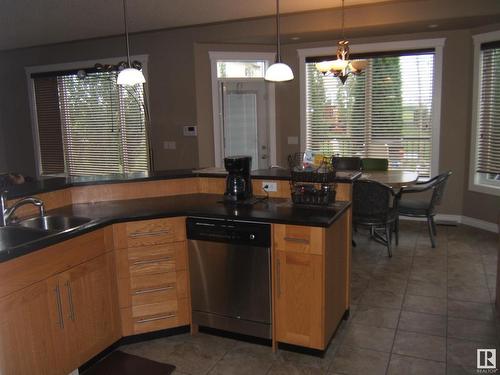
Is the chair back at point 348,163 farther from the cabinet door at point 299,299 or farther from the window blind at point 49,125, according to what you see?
the window blind at point 49,125

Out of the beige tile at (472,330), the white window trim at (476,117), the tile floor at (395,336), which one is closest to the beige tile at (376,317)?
the tile floor at (395,336)

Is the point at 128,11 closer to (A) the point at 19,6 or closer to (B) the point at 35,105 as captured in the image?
(A) the point at 19,6

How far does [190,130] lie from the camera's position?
621 cm

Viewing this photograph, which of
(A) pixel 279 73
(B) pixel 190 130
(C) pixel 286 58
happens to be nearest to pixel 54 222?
(A) pixel 279 73

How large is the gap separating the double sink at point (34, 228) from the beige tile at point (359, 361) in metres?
1.81

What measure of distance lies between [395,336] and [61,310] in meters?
2.14

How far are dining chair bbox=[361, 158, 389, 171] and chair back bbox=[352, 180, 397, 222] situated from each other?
1.12 metres

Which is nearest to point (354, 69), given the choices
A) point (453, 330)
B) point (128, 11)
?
point (128, 11)

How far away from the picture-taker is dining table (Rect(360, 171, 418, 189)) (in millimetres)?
4625

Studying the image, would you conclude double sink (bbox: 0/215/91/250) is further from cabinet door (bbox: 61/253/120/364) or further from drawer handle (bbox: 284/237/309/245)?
drawer handle (bbox: 284/237/309/245)

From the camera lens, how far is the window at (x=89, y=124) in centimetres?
677

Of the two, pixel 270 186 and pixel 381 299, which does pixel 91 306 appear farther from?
pixel 381 299

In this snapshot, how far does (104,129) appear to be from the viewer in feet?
23.0
